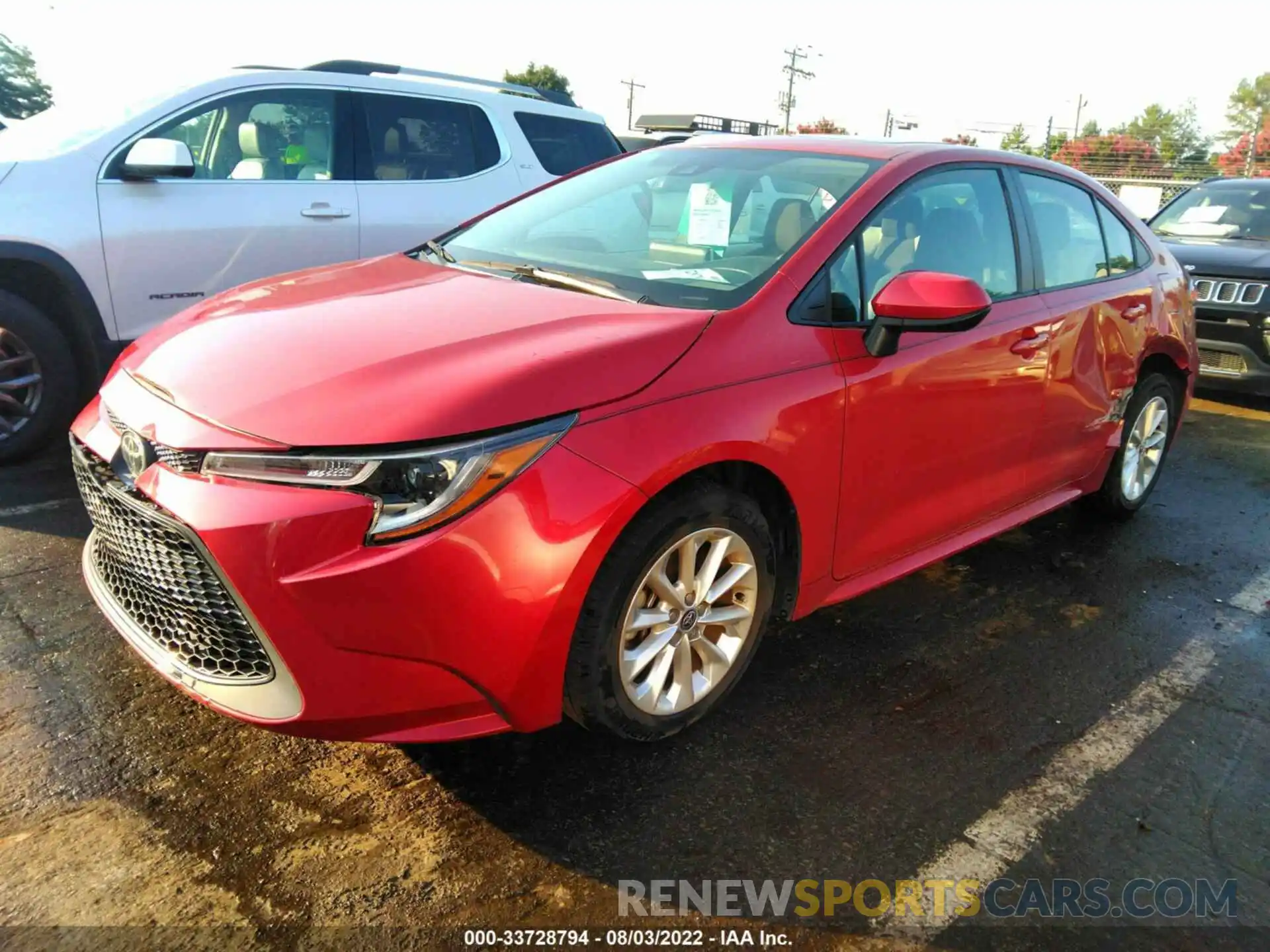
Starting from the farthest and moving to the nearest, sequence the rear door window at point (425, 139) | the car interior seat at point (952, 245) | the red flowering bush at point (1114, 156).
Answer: the red flowering bush at point (1114, 156)
the rear door window at point (425, 139)
the car interior seat at point (952, 245)

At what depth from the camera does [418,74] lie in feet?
20.4

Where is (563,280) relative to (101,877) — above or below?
above

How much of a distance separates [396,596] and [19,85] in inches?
1890

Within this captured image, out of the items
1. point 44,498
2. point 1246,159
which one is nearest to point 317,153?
point 44,498

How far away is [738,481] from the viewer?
262 centimetres

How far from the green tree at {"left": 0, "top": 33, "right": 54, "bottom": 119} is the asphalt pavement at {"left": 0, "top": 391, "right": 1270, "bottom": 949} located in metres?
42.9

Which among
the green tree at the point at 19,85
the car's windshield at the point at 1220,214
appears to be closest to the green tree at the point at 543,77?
the green tree at the point at 19,85

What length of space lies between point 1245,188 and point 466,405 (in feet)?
28.5

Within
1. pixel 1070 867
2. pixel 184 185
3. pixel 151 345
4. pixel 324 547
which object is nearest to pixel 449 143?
pixel 184 185

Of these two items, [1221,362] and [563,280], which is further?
[1221,362]

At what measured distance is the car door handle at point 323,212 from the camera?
5297 mm

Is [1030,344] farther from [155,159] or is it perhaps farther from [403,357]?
[155,159]

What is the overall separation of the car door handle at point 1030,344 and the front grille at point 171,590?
104 inches

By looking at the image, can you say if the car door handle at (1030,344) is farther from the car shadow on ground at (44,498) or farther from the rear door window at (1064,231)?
the car shadow on ground at (44,498)
